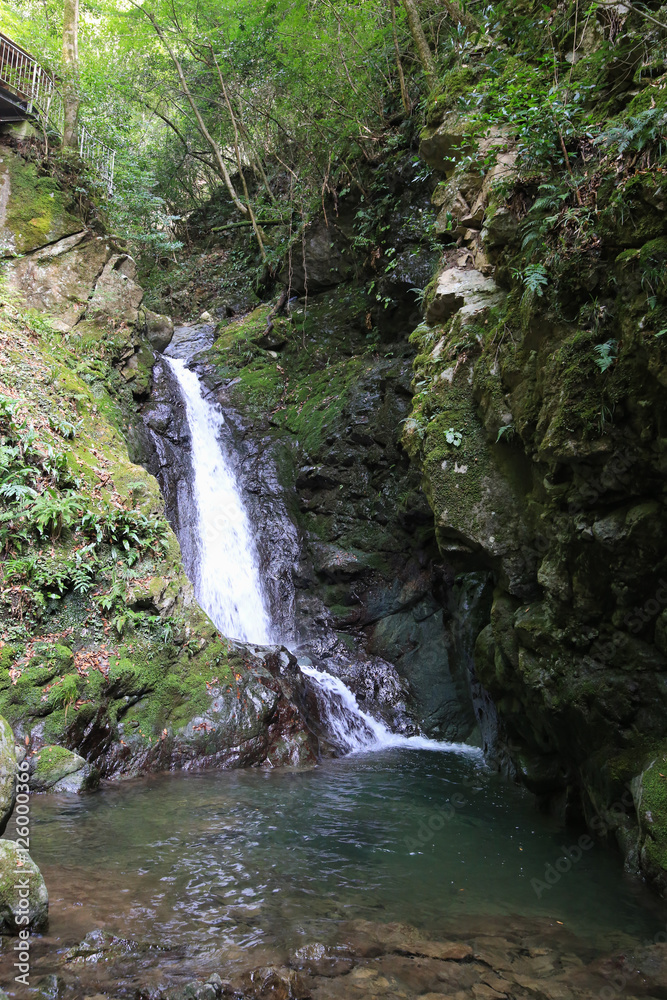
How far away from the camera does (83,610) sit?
708cm

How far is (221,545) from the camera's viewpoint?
11242 mm

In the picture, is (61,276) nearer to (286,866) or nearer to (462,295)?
(462,295)

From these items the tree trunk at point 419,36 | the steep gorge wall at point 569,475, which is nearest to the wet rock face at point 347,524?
the steep gorge wall at point 569,475

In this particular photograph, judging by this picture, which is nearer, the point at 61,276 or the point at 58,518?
the point at 58,518

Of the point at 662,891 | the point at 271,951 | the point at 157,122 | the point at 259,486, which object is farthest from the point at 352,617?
the point at 157,122

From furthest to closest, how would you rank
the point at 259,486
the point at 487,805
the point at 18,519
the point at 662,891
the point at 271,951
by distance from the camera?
the point at 259,486, the point at 18,519, the point at 487,805, the point at 662,891, the point at 271,951

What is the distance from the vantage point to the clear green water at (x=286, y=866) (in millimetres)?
3258

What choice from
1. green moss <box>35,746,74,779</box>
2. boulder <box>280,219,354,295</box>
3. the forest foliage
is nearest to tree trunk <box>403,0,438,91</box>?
the forest foliage

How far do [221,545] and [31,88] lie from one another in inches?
435

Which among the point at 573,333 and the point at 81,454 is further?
the point at 81,454

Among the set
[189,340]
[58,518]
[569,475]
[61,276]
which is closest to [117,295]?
[61,276]

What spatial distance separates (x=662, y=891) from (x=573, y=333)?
409 centimetres

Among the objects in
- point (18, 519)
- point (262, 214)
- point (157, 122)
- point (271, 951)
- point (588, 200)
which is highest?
point (157, 122)

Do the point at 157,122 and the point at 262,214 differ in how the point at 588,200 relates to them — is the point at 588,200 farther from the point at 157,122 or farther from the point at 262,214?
the point at 157,122
